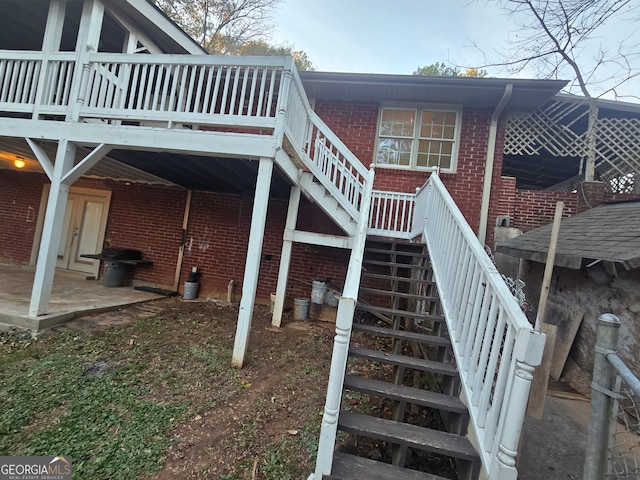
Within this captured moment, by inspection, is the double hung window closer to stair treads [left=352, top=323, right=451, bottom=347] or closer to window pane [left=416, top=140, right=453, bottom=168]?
window pane [left=416, top=140, right=453, bottom=168]

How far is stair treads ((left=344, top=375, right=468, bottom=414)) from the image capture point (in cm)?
220

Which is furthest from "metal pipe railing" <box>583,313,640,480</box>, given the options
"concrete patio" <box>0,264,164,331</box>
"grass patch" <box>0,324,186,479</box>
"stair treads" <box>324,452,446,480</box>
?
"concrete patio" <box>0,264,164,331</box>

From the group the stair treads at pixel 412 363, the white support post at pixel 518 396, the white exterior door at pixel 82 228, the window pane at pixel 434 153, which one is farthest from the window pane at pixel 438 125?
the white exterior door at pixel 82 228

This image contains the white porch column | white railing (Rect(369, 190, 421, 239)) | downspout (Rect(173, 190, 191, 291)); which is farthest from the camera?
downspout (Rect(173, 190, 191, 291))

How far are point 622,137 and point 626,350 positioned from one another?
494 centimetres

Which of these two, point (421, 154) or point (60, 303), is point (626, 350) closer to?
point (421, 154)

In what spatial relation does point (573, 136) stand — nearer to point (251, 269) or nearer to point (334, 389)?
point (251, 269)

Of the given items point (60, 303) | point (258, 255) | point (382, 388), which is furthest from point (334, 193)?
point (60, 303)

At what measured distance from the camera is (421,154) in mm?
6297

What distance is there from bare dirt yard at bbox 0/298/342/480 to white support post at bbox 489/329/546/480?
132 cm

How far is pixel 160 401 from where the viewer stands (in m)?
2.80

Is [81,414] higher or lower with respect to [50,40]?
lower

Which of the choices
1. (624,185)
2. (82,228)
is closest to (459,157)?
(624,185)

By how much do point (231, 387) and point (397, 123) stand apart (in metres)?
5.87
